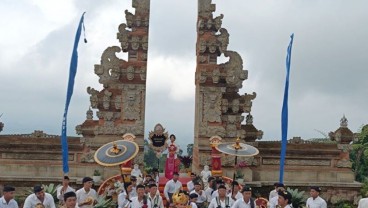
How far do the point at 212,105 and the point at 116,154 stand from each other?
22.9 ft

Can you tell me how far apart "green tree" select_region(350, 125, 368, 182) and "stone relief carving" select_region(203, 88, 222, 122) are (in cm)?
1389

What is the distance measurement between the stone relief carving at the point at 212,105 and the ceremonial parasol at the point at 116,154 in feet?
20.0

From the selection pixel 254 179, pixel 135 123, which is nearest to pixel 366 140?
pixel 254 179

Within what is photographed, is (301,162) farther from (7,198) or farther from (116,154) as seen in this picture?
(7,198)

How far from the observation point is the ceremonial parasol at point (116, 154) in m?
12.9

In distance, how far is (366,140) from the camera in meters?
30.9

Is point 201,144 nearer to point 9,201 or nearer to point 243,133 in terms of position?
point 243,133

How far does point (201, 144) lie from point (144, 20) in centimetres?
542

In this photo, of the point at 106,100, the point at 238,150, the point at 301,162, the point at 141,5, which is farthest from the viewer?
the point at 141,5

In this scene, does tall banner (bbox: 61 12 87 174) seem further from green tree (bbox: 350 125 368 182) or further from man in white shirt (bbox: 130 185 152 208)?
green tree (bbox: 350 125 368 182)

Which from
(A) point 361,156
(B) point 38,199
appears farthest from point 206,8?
(A) point 361,156

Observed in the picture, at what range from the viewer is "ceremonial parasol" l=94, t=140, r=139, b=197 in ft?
42.3

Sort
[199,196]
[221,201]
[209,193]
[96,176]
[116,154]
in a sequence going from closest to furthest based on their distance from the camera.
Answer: [221,201]
[116,154]
[199,196]
[209,193]
[96,176]

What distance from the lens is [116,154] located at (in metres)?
13.1
